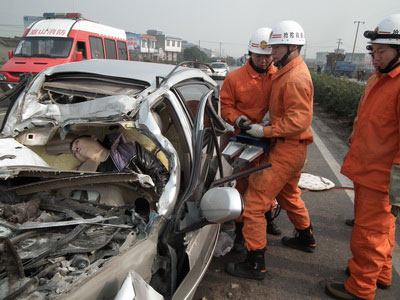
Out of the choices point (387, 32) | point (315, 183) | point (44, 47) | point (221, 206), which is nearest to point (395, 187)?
point (387, 32)

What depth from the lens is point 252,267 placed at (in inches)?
111

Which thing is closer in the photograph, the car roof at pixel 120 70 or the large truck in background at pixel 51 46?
the car roof at pixel 120 70

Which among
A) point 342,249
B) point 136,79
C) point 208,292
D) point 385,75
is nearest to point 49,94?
point 136,79

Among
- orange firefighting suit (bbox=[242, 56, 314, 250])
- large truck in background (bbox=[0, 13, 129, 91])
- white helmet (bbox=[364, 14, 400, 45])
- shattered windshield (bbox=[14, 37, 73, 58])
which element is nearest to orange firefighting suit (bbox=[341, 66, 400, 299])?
white helmet (bbox=[364, 14, 400, 45])

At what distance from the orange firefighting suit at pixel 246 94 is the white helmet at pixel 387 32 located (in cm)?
94

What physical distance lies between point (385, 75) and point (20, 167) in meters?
2.54

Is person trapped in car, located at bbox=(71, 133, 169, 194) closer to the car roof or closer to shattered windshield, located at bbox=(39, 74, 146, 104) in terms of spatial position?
shattered windshield, located at bbox=(39, 74, 146, 104)

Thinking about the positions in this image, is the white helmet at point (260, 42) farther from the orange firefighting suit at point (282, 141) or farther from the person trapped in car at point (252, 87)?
the orange firefighting suit at point (282, 141)

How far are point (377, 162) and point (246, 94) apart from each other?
4.25 ft

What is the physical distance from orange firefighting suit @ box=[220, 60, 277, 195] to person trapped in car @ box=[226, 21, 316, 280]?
235 mm

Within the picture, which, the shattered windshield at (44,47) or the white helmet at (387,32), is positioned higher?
the white helmet at (387,32)

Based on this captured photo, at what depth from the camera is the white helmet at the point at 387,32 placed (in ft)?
7.72

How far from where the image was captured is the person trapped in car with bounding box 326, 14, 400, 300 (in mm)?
2363

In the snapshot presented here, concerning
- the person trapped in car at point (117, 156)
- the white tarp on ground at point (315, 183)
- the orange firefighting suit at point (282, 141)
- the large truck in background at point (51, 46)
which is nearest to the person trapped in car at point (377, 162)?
the orange firefighting suit at point (282, 141)
